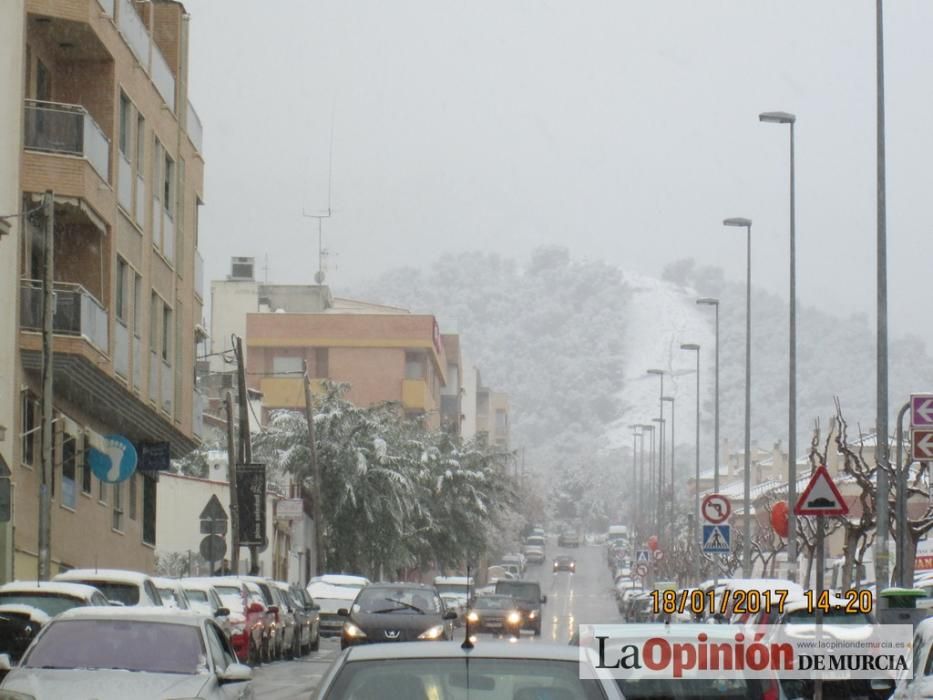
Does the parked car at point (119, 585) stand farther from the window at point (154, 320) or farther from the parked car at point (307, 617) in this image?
the window at point (154, 320)

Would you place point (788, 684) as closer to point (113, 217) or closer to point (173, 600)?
point (173, 600)

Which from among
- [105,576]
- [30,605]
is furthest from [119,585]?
[30,605]

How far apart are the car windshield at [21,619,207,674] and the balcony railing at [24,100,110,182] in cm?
2048

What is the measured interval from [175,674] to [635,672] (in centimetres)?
386

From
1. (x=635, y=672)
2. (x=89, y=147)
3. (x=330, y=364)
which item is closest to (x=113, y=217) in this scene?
(x=89, y=147)

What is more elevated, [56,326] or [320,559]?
[56,326]

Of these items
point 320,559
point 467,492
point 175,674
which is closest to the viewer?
point 175,674

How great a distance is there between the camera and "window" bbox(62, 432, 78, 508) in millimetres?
38094

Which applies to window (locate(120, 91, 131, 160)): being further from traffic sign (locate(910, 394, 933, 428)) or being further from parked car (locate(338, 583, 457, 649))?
traffic sign (locate(910, 394, 933, 428))

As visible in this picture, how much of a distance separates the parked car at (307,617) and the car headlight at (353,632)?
813 cm

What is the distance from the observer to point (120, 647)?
49.8 feet

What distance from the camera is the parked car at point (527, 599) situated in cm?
5509

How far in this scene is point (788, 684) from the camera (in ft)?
55.8

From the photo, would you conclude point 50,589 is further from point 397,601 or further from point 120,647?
point 397,601
